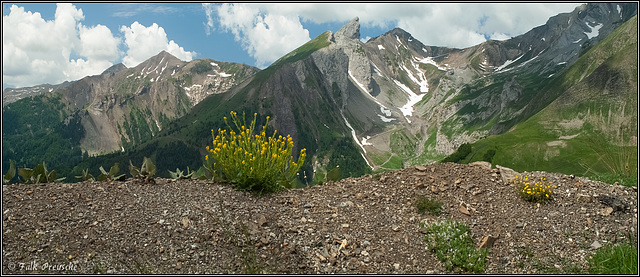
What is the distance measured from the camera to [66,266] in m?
7.06

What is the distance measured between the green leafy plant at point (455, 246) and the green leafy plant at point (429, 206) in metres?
0.53

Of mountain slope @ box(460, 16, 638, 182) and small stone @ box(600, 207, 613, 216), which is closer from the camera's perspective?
small stone @ box(600, 207, 613, 216)

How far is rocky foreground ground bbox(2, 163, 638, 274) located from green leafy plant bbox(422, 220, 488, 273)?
7.6 inches

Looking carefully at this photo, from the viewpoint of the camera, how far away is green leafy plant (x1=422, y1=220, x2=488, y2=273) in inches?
307

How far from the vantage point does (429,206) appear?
977 cm

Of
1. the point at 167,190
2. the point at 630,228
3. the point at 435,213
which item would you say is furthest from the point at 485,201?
the point at 167,190

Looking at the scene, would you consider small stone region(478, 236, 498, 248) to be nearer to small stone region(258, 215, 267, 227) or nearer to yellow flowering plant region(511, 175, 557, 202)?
yellow flowering plant region(511, 175, 557, 202)

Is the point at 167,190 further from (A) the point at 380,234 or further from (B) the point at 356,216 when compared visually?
(A) the point at 380,234

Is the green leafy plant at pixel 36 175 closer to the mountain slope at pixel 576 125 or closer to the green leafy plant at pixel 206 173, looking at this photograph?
the green leafy plant at pixel 206 173

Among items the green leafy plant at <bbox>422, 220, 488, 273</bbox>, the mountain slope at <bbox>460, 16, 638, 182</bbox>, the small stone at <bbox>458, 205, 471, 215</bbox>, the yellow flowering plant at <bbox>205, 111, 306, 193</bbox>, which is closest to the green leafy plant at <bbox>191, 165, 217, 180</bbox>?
the yellow flowering plant at <bbox>205, 111, 306, 193</bbox>

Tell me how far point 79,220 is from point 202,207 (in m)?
2.77

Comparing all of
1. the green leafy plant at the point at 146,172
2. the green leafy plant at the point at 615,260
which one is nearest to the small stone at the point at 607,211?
the green leafy plant at the point at 615,260

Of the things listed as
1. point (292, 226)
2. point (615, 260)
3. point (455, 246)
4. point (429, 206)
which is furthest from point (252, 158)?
point (615, 260)

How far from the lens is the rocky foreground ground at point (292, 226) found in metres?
7.50
